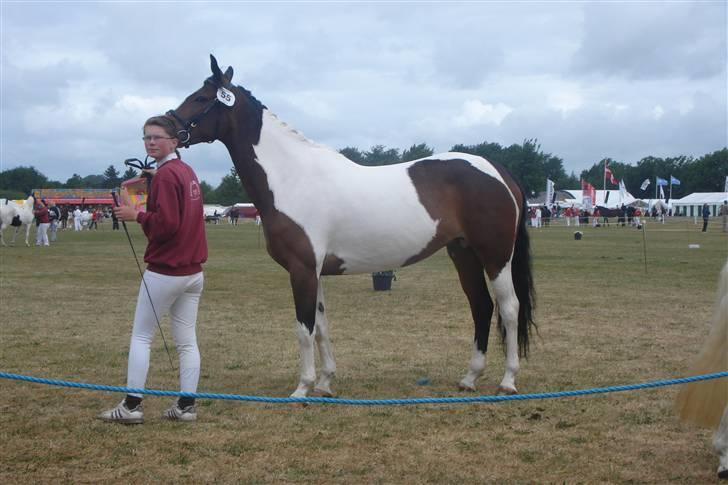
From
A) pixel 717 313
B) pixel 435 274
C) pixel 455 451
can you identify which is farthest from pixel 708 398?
pixel 435 274

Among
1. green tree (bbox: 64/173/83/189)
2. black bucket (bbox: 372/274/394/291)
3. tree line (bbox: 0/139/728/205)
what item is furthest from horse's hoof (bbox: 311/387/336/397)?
green tree (bbox: 64/173/83/189)

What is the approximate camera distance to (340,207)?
6227mm

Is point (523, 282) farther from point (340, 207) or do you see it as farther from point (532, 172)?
point (532, 172)

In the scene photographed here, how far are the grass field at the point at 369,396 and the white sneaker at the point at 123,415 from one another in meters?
0.09

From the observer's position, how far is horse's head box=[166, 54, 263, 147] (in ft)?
19.9

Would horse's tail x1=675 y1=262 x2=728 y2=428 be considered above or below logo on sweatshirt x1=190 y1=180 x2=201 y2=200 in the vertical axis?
below

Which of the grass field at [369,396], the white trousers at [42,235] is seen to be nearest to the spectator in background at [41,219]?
the white trousers at [42,235]

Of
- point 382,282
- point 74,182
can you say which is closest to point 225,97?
point 382,282

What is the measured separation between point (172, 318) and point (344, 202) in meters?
1.78

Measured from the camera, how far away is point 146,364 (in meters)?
5.45

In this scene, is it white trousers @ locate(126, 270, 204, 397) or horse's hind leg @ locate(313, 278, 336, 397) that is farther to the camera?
horse's hind leg @ locate(313, 278, 336, 397)

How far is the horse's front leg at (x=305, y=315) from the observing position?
6.09 meters

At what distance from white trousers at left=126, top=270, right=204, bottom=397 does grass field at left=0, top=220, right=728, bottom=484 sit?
0.42 metres

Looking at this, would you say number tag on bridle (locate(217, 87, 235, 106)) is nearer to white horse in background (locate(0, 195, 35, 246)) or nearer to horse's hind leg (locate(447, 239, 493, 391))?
horse's hind leg (locate(447, 239, 493, 391))
